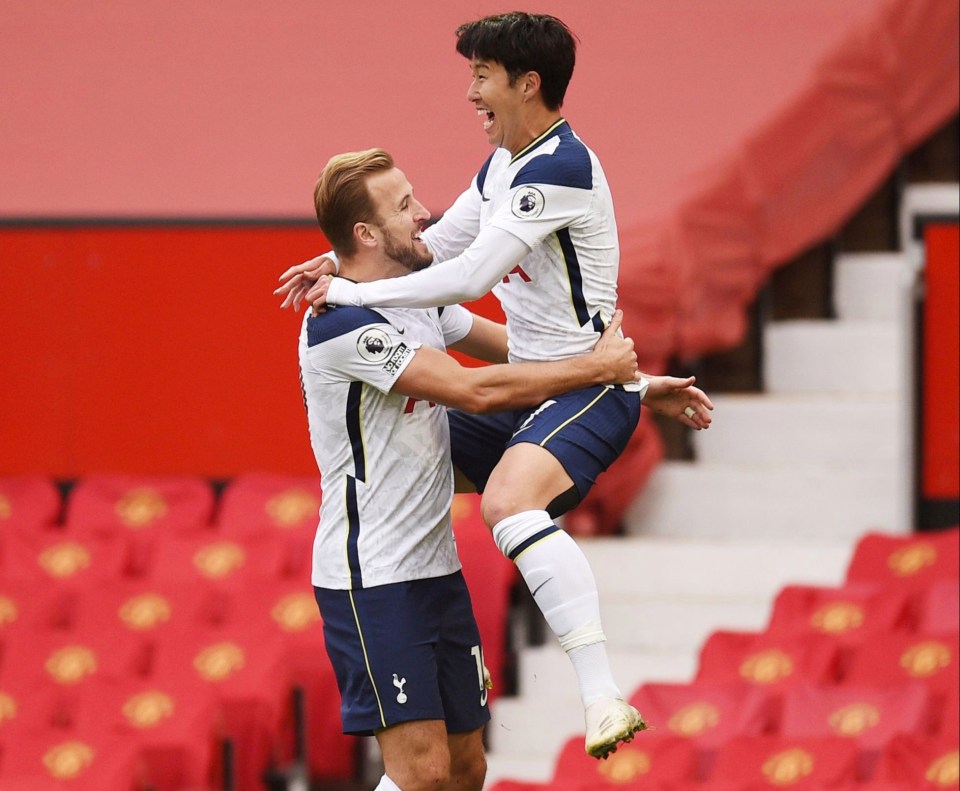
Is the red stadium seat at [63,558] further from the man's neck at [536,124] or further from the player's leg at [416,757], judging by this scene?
the man's neck at [536,124]

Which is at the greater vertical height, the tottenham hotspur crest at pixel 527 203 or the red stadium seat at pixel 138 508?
the tottenham hotspur crest at pixel 527 203

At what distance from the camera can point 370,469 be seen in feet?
10.0

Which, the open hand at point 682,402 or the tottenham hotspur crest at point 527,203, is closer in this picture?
the tottenham hotspur crest at point 527,203

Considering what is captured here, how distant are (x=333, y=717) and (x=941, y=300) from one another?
7.02 ft

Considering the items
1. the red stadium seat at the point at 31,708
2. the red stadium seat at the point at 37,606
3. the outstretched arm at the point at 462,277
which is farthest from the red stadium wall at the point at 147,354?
the outstretched arm at the point at 462,277

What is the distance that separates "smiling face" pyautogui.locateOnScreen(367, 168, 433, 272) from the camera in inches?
118

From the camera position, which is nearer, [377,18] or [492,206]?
[492,206]

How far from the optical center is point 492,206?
10.0 feet

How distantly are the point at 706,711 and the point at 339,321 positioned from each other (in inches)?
70.3

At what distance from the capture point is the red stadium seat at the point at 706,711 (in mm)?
4180

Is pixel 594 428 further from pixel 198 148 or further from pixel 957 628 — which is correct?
pixel 198 148

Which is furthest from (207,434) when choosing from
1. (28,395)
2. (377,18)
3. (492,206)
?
(492,206)

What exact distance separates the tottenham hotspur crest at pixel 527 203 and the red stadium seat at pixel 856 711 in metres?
1.73

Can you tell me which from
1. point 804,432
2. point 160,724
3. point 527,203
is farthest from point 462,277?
point 804,432
